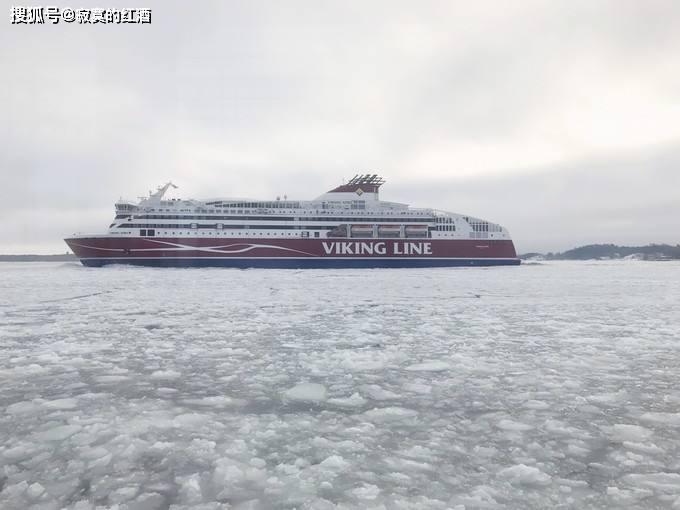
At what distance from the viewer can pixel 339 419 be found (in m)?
3.68

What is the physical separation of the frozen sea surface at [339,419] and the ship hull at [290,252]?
140 feet

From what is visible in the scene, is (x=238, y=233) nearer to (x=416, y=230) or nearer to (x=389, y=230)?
(x=389, y=230)

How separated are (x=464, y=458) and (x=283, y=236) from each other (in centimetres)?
4935

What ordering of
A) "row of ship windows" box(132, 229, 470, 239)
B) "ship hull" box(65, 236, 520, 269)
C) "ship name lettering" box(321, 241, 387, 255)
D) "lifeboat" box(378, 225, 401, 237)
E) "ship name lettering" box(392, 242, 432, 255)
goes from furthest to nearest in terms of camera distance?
"lifeboat" box(378, 225, 401, 237)
"ship name lettering" box(392, 242, 432, 255)
"ship name lettering" box(321, 241, 387, 255)
"row of ship windows" box(132, 229, 470, 239)
"ship hull" box(65, 236, 520, 269)

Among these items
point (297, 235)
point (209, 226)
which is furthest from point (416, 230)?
point (209, 226)

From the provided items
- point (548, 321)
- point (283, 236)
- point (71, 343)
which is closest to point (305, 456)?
point (71, 343)

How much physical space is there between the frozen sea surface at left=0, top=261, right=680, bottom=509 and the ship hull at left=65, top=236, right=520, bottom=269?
4278cm

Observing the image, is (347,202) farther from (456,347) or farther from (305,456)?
(305,456)

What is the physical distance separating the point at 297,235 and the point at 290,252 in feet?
7.86

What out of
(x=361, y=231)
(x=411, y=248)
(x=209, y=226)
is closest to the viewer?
(x=209, y=226)

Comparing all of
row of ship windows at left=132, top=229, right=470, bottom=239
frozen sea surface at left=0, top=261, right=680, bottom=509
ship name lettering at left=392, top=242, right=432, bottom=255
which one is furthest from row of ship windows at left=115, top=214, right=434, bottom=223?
frozen sea surface at left=0, top=261, right=680, bottom=509

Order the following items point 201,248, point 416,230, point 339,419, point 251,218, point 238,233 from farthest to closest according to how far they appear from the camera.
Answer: point 416,230 < point 251,218 < point 238,233 < point 201,248 < point 339,419

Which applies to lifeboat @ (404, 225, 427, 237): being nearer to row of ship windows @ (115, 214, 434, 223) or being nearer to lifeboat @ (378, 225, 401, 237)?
lifeboat @ (378, 225, 401, 237)

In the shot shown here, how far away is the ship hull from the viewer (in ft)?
157
